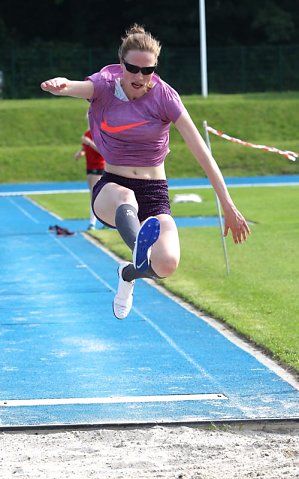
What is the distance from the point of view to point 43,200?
1077 inches

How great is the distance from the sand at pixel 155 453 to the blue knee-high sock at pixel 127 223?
117cm

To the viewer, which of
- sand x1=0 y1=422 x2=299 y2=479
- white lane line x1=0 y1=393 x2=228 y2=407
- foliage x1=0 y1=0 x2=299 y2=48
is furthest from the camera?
foliage x1=0 y1=0 x2=299 y2=48

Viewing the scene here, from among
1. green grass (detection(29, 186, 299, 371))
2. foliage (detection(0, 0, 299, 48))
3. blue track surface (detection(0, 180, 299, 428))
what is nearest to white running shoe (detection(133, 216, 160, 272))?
blue track surface (detection(0, 180, 299, 428))

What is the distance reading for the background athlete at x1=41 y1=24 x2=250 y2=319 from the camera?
6879 mm

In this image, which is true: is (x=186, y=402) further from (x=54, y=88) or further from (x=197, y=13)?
(x=197, y=13)

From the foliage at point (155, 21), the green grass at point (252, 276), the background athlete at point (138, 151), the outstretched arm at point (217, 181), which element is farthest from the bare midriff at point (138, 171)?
the foliage at point (155, 21)

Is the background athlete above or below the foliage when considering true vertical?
above

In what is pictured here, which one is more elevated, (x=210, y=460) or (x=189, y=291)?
(x=210, y=460)

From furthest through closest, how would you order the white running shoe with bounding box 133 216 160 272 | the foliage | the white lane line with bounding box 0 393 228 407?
the foliage
the white lane line with bounding box 0 393 228 407
the white running shoe with bounding box 133 216 160 272

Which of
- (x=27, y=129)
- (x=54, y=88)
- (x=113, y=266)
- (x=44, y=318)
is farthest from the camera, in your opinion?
(x=27, y=129)

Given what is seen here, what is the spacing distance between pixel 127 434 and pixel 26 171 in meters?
30.2

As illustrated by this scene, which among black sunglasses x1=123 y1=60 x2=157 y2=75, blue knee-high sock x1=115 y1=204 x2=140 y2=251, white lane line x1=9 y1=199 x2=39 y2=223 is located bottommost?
white lane line x1=9 y1=199 x2=39 y2=223

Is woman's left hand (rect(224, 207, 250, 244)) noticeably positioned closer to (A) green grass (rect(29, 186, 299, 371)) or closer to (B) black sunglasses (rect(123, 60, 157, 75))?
(B) black sunglasses (rect(123, 60, 157, 75))

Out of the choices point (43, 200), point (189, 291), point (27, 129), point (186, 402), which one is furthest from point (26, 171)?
point (186, 402)
